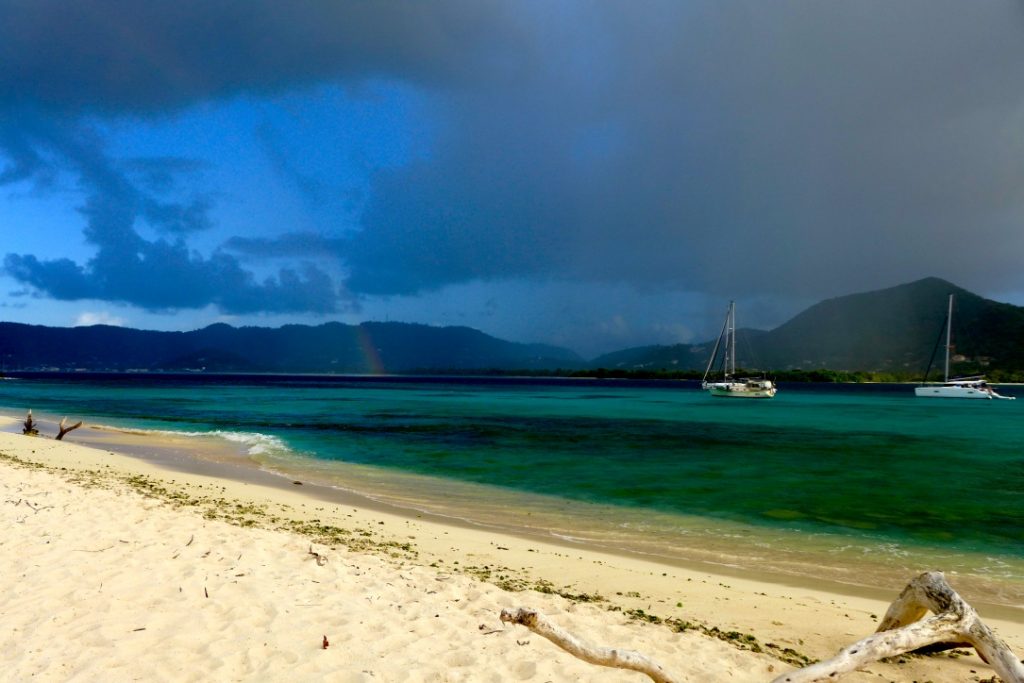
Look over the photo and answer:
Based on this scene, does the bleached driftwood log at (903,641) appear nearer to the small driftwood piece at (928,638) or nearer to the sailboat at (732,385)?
the small driftwood piece at (928,638)

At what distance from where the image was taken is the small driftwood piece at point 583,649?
5059 millimetres

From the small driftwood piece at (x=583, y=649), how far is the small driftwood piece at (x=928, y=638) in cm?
111

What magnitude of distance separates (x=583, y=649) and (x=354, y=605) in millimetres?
3593

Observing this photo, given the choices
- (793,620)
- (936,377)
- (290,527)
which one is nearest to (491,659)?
(793,620)

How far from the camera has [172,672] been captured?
18.0 ft

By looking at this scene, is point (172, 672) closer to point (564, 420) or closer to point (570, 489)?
point (570, 489)

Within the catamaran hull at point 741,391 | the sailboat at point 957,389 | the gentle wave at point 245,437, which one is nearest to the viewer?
the gentle wave at point 245,437

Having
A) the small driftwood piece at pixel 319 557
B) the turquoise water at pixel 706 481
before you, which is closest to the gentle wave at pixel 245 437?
the turquoise water at pixel 706 481

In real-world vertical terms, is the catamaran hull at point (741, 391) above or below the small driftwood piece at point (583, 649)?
below

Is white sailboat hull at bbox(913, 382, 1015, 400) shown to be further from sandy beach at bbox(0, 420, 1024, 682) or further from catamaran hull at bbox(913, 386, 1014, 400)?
sandy beach at bbox(0, 420, 1024, 682)

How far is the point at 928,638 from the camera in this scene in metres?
5.75

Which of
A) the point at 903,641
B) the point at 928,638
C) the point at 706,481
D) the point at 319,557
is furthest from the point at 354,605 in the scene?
the point at 706,481

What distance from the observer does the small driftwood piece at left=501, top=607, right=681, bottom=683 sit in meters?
5.06

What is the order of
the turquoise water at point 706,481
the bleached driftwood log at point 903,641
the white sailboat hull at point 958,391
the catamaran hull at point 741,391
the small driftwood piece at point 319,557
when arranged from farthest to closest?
the white sailboat hull at point 958,391
the catamaran hull at point 741,391
the turquoise water at point 706,481
the small driftwood piece at point 319,557
the bleached driftwood log at point 903,641
